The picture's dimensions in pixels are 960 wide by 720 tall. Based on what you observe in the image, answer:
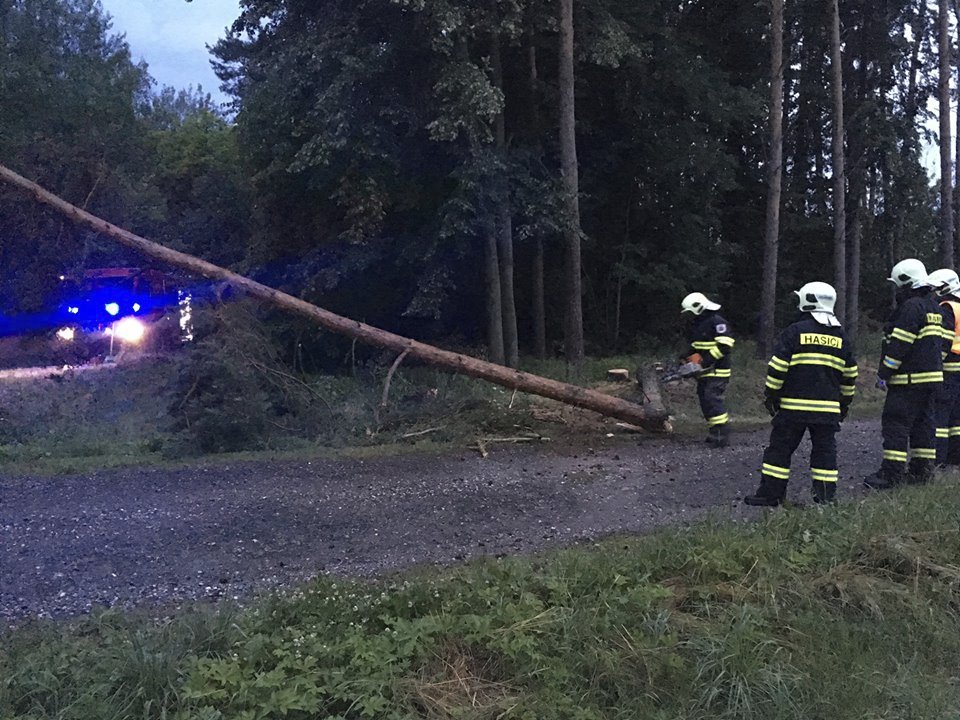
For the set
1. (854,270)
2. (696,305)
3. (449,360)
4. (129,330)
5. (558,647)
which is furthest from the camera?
(854,270)

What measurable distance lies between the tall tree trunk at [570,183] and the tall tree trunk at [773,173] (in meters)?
5.14

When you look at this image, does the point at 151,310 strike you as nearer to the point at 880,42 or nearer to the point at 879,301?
the point at 880,42

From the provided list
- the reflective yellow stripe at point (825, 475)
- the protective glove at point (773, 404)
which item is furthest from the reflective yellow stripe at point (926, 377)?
the protective glove at point (773, 404)

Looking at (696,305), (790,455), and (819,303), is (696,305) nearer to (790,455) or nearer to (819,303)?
(819,303)

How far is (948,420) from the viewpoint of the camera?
7.78 m

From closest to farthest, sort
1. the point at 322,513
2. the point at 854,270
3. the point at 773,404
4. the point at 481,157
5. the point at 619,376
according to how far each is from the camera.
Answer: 1. the point at 773,404
2. the point at 322,513
3. the point at 481,157
4. the point at 619,376
5. the point at 854,270

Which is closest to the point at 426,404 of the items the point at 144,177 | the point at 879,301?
A: the point at 144,177

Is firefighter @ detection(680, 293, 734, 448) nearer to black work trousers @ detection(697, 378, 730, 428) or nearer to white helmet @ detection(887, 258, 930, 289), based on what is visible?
black work trousers @ detection(697, 378, 730, 428)

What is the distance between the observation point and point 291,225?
54.3ft

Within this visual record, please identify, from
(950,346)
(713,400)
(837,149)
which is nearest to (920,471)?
(950,346)

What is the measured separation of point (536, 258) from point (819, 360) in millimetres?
12535

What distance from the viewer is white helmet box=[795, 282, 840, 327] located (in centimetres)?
607

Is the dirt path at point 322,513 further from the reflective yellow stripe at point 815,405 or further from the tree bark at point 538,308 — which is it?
the tree bark at point 538,308

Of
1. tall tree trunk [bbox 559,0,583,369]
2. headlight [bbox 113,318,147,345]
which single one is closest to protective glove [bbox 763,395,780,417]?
tall tree trunk [bbox 559,0,583,369]
